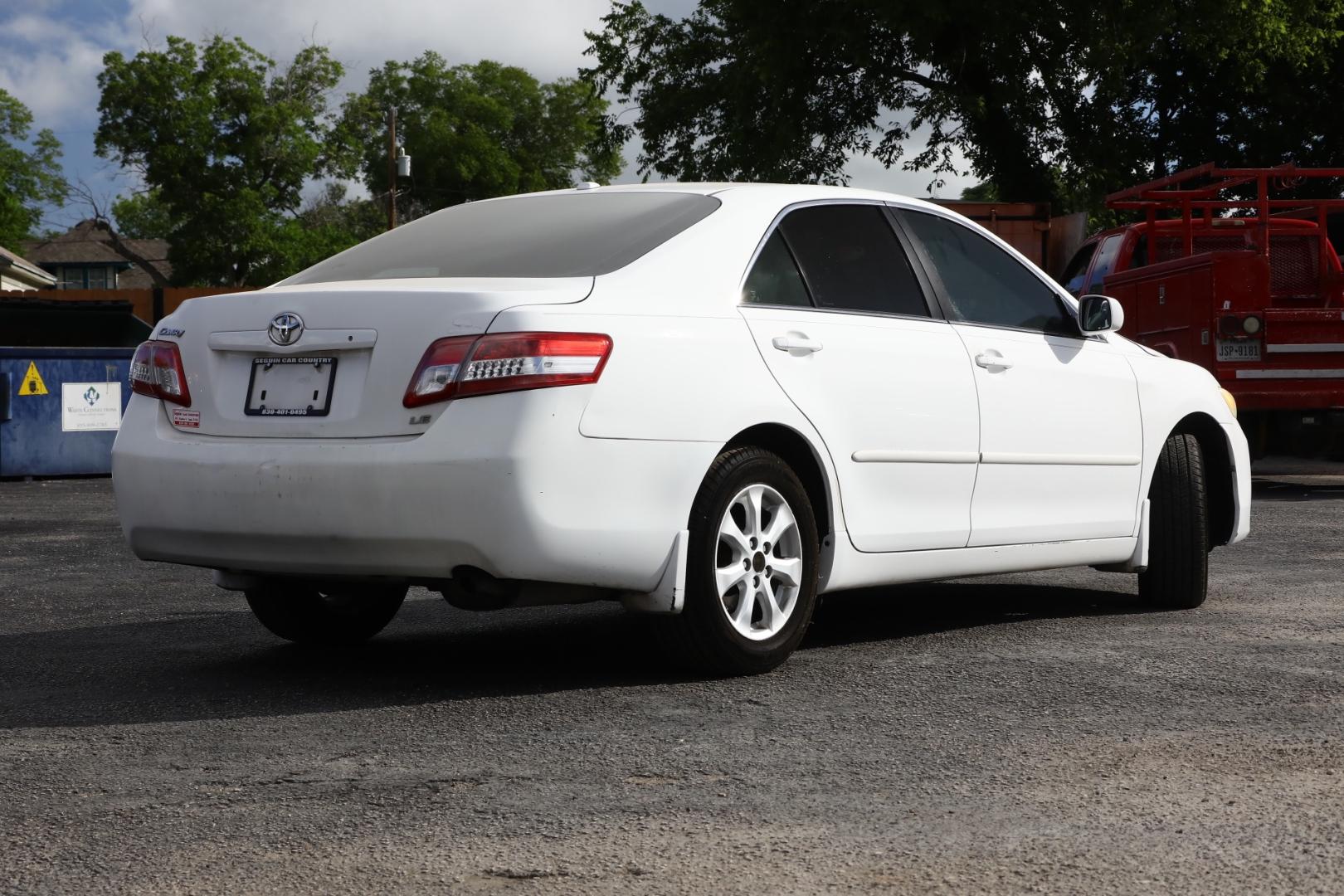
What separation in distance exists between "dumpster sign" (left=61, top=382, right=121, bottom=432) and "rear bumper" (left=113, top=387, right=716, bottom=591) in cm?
1334

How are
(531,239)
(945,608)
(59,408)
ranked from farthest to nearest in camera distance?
(59,408)
(945,608)
(531,239)

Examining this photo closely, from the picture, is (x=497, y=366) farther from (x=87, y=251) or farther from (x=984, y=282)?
(x=87, y=251)

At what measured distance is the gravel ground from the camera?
331 centimetres

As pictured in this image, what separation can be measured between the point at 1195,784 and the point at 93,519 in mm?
10252

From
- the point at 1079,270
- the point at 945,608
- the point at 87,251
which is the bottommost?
the point at 945,608

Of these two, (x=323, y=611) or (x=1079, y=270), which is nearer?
(x=323, y=611)

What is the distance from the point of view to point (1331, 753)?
4.23m

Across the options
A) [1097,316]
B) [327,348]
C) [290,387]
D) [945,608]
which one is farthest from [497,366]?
[945,608]

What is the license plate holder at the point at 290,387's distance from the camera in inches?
195

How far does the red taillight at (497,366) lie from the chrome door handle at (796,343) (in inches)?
31.7

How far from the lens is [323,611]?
6.12 meters

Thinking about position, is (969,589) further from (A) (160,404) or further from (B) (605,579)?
(A) (160,404)

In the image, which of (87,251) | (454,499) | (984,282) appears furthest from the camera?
(87,251)

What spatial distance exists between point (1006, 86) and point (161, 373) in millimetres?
25370
